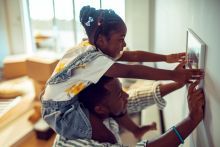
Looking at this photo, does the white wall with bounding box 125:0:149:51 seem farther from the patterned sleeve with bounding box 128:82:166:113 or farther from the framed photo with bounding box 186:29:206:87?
the framed photo with bounding box 186:29:206:87

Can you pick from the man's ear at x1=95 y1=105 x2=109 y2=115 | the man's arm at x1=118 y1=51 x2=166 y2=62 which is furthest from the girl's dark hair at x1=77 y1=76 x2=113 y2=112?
the man's arm at x1=118 y1=51 x2=166 y2=62

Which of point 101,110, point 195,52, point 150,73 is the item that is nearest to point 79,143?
point 101,110

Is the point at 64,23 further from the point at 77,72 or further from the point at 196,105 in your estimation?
the point at 196,105

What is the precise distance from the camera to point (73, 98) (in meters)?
0.83

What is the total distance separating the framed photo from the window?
0.96m

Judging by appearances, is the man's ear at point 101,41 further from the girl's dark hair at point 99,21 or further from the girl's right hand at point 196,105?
the girl's right hand at point 196,105

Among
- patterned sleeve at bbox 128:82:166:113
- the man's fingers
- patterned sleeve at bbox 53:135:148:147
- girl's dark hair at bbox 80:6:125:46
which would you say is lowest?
patterned sleeve at bbox 53:135:148:147

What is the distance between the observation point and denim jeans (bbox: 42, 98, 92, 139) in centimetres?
82

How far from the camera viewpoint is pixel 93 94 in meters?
0.83

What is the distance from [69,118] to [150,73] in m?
0.25

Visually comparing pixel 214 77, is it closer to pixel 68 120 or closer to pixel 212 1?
pixel 212 1

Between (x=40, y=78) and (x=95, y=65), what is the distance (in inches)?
40.5

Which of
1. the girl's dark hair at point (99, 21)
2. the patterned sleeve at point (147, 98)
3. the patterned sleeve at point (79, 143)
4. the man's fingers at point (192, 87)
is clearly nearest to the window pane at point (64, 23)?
the patterned sleeve at point (147, 98)

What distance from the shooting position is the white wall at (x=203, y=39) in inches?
22.1
